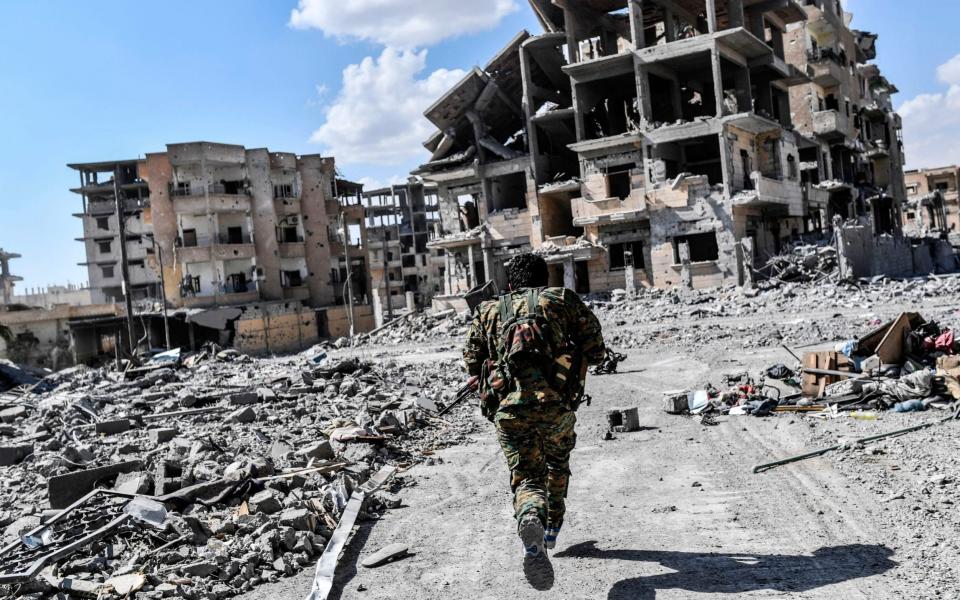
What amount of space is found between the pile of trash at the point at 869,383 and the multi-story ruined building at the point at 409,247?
223 feet

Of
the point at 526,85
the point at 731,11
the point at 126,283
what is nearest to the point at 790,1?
the point at 731,11

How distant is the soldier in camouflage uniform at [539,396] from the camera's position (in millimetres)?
4852

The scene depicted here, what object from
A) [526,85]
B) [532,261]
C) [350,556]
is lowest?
[350,556]

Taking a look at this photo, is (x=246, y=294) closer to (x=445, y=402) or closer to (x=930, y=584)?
(x=445, y=402)

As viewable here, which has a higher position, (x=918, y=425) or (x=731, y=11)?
(x=731, y=11)

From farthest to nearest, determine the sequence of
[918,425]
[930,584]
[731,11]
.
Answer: [731,11], [918,425], [930,584]

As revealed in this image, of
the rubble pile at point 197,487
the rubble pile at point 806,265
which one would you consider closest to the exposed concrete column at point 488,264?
the rubble pile at point 806,265

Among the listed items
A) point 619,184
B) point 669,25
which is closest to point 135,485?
point 619,184

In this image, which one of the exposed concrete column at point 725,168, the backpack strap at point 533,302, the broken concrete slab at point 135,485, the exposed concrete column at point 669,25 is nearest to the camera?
the backpack strap at point 533,302

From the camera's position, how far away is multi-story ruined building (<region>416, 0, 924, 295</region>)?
Answer: 34.0 m

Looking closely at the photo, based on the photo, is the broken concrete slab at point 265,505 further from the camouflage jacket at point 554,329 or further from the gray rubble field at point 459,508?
the camouflage jacket at point 554,329

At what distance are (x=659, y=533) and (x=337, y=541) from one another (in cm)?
233

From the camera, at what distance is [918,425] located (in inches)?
300

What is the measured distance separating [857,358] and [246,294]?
4290 centimetres
